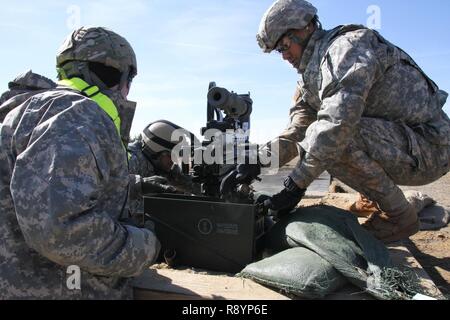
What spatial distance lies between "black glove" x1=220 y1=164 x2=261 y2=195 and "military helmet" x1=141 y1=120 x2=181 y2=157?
1.56m

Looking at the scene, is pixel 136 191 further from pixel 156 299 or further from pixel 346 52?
pixel 346 52

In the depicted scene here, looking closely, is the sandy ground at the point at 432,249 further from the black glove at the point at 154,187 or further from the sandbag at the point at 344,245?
the black glove at the point at 154,187

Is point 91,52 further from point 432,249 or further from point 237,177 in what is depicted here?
point 432,249

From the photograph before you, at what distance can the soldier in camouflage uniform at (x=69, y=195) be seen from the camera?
1.53 metres

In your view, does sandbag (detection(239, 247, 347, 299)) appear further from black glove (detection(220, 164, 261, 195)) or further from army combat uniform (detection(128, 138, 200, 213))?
army combat uniform (detection(128, 138, 200, 213))

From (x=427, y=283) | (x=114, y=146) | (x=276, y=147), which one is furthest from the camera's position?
(x=276, y=147)

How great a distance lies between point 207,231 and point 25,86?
50.5 inches

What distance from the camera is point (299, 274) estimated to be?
2096 mm

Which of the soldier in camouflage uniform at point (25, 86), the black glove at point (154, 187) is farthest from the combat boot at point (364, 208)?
the soldier in camouflage uniform at point (25, 86)

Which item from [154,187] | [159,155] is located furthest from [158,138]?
[154,187]

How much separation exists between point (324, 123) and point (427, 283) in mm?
1156

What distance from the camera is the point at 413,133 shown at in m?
3.28

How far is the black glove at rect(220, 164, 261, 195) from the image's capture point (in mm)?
2982
